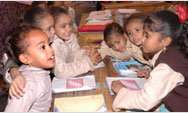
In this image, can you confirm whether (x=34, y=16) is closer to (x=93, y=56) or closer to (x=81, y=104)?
(x=93, y=56)

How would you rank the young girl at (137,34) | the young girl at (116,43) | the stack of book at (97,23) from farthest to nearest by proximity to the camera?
the stack of book at (97,23), the young girl at (116,43), the young girl at (137,34)

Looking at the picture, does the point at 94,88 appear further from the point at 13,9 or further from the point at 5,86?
the point at 13,9

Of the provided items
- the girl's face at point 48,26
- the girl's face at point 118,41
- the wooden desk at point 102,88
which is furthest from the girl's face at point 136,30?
the girl's face at point 48,26

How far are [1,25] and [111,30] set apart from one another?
3.22 feet

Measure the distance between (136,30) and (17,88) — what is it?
1.05 metres

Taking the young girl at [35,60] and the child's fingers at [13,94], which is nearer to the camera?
the child's fingers at [13,94]

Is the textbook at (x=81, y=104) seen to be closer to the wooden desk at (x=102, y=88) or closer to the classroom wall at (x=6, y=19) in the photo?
the wooden desk at (x=102, y=88)

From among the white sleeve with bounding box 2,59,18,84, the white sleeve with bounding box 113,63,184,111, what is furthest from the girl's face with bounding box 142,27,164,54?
the white sleeve with bounding box 2,59,18,84

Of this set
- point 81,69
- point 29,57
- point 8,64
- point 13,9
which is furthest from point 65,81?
point 13,9

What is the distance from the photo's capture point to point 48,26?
1.24 metres

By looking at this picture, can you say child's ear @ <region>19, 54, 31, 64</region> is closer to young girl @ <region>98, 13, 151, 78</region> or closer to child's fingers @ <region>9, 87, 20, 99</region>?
child's fingers @ <region>9, 87, 20, 99</region>

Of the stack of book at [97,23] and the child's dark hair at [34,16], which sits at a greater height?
the child's dark hair at [34,16]

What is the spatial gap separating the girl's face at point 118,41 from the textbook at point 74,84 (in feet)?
1.75

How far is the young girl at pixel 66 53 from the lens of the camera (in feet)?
3.84
